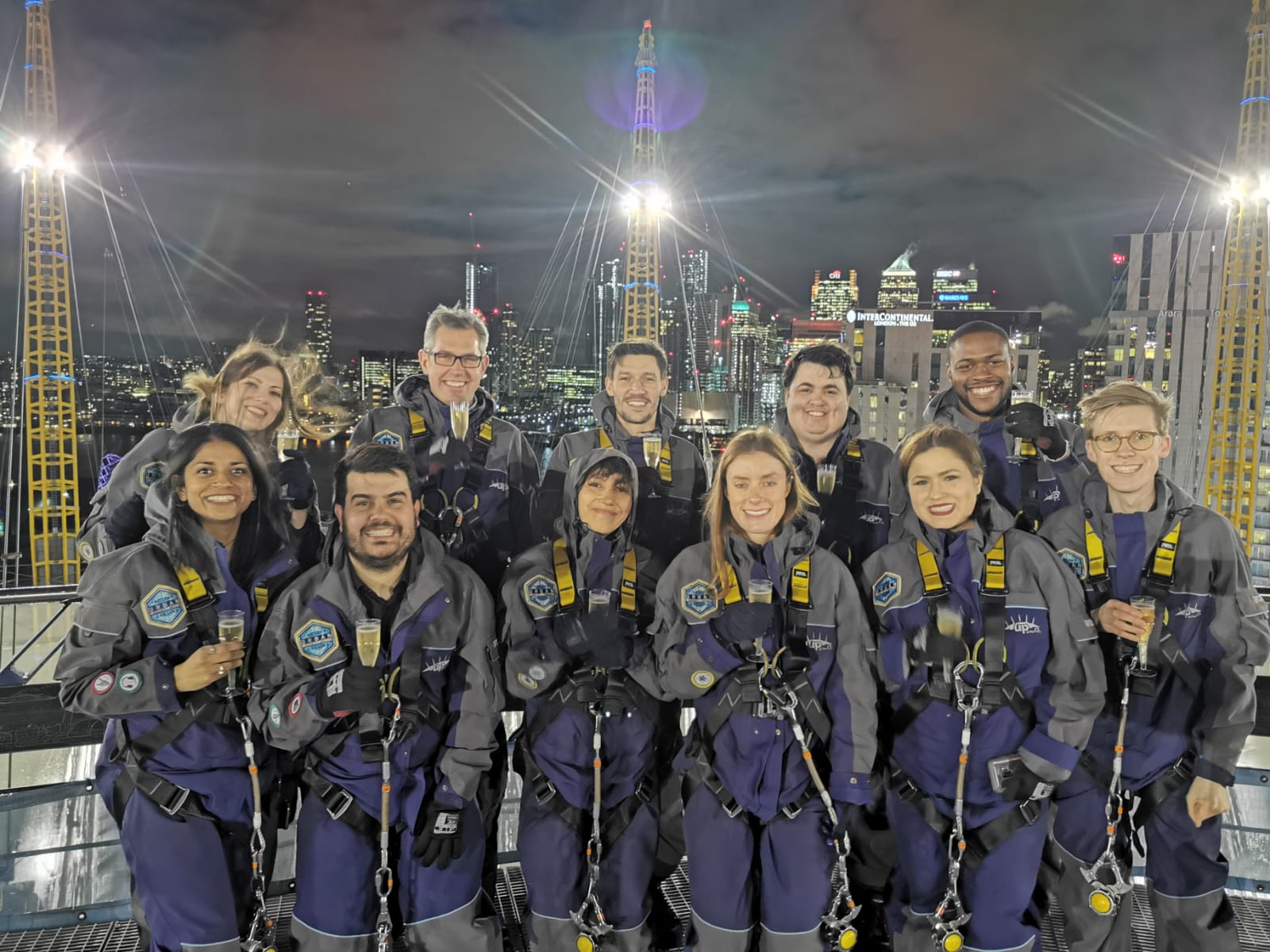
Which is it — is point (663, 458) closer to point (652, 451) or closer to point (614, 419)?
point (652, 451)

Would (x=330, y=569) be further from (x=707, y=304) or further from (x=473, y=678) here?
(x=707, y=304)

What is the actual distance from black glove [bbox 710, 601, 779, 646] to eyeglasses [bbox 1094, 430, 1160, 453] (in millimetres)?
1497

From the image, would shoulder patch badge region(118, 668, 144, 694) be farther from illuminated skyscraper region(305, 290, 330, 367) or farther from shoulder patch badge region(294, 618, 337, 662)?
illuminated skyscraper region(305, 290, 330, 367)

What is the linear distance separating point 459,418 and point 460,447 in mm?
146

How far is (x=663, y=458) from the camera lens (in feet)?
13.0

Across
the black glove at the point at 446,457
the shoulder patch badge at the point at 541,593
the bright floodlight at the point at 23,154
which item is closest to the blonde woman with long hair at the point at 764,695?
the shoulder patch badge at the point at 541,593

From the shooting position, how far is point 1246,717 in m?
2.99

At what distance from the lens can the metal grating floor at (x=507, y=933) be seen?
11.1 ft

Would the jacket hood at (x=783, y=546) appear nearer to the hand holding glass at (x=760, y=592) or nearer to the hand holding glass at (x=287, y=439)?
the hand holding glass at (x=760, y=592)

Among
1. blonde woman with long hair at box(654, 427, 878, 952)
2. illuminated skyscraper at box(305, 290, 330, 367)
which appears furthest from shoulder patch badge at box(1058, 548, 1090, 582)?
illuminated skyscraper at box(305, 290, 330, 367)

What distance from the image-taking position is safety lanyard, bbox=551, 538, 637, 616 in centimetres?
311

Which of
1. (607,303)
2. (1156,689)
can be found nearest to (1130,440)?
(1156,689)

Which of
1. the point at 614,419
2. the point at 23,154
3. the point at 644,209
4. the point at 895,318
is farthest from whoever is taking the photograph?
the point at 895,318

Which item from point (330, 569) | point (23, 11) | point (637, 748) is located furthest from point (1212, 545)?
point (23, 11)
